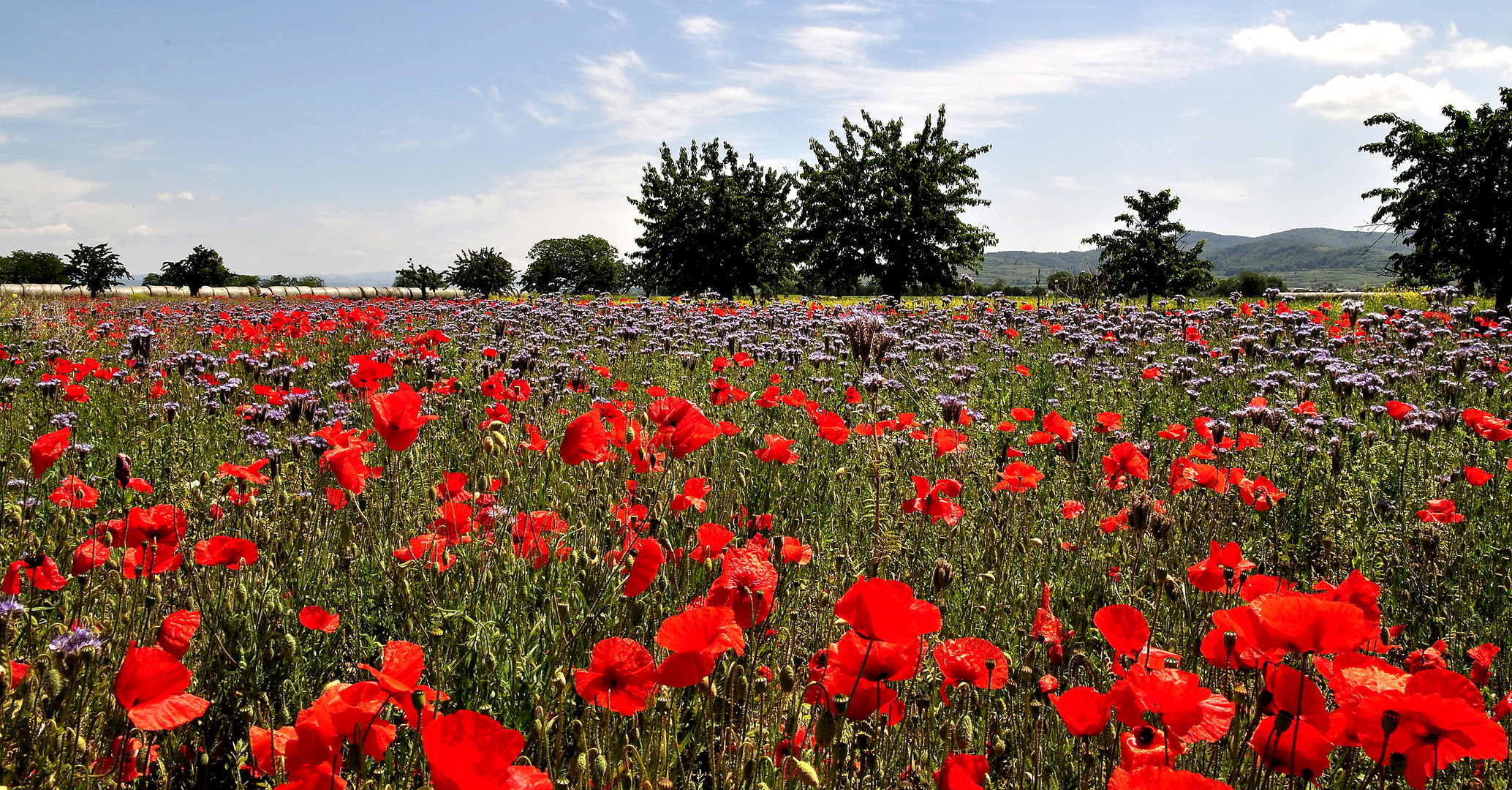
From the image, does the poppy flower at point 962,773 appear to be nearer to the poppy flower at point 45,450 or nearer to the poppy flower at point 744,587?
the poppy flower at point 744,587

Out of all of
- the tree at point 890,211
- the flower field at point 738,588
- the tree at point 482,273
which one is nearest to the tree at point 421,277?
the tree at point 482,273

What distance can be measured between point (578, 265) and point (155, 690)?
88564 mm

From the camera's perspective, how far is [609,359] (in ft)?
25.7

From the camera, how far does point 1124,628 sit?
168cm

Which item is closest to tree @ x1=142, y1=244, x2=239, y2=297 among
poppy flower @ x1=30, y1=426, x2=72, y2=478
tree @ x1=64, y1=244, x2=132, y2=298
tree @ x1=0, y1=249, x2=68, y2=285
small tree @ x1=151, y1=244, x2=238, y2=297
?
small tree @ x1=151, y1=244, x2=238, y2=297

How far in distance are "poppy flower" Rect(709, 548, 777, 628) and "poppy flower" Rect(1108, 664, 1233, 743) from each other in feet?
2.15

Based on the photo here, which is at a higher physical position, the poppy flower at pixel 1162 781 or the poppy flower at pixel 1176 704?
the poppy flower at pixel 1162 781

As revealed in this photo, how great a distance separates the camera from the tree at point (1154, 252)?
157 feet

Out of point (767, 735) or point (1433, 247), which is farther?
point (1433, 247)

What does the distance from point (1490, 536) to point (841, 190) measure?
3490 centimetres

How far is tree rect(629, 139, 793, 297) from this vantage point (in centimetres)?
4162

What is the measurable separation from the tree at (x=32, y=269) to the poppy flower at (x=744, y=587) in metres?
73.3

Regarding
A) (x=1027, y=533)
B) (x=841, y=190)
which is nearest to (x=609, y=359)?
(x=1027, y=533)

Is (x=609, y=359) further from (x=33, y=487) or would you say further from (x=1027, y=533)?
(x=1027, y=533)
